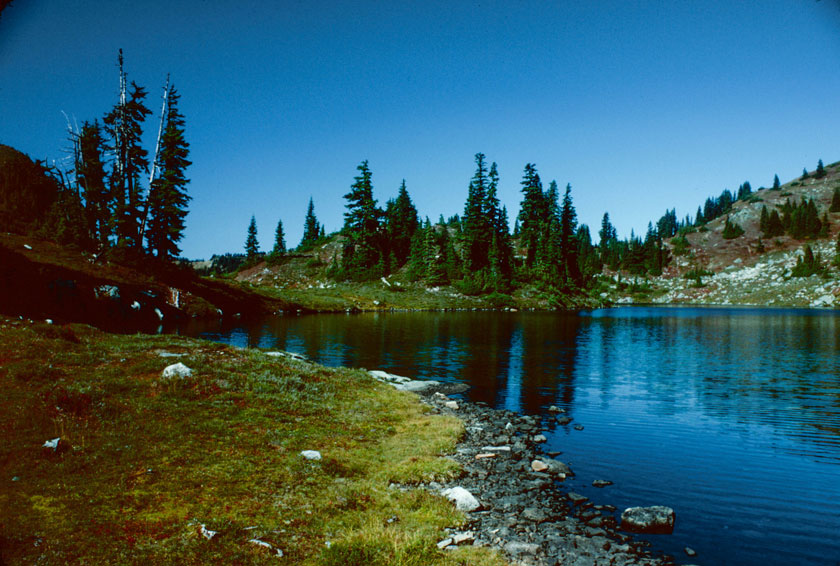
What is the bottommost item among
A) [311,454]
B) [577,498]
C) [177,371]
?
[577,498]

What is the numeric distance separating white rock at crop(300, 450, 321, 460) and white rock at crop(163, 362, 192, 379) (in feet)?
26.0

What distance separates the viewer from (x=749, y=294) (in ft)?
598

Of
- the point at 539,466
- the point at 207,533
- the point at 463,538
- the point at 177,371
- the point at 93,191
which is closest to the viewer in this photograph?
the point at 207,533

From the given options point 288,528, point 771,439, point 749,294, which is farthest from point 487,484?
point 749,294

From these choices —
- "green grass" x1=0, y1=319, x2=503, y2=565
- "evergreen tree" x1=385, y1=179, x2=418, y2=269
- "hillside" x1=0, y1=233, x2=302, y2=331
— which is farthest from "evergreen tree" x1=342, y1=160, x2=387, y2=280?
"green grass" x1=0, y1=319, x2=503, y2=565

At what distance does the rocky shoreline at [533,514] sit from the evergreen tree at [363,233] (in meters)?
106

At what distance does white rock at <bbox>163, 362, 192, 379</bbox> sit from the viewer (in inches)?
707

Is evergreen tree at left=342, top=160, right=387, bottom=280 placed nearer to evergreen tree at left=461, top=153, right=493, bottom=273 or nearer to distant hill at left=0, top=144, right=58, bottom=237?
evergreen tree at left=461, top=153, right=493, bottom=273

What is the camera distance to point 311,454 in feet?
43.8

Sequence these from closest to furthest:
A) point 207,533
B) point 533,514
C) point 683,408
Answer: point 207,533, point 533,514, point 683,408

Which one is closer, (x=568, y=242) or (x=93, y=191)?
(x=93, y=191)

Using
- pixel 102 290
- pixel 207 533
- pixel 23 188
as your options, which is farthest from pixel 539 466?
pixel 23 188

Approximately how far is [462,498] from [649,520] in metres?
4.85

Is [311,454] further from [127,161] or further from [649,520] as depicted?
[127,161]
